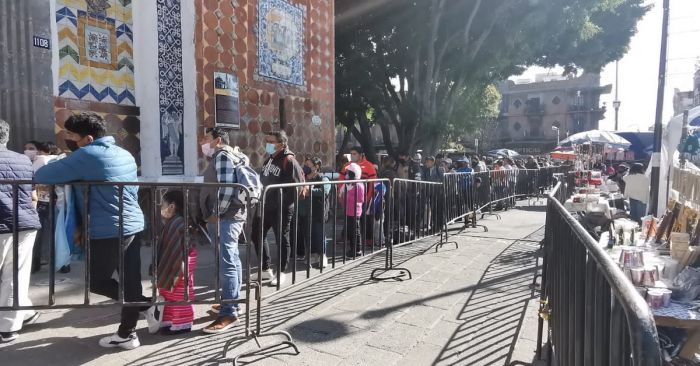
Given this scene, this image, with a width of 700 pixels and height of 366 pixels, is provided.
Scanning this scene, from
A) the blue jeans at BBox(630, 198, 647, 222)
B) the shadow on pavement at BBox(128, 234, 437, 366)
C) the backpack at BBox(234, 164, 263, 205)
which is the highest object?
the backpack at BBox(234, 164, 263, 205)

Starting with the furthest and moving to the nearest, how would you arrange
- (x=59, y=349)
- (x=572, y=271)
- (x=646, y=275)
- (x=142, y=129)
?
(x=142, y=129) < (x=59, y=349) < (x=646, y=275) < (x=572, y=271)

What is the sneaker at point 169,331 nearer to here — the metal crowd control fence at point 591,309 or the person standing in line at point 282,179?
the person standing in line at point 282,179

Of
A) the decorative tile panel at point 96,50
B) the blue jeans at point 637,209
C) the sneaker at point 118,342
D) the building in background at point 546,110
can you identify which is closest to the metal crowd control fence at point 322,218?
the sneaker at point 118,342

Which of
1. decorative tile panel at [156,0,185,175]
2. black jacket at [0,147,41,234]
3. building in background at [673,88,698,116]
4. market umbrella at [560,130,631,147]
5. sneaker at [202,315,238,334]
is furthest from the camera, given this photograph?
market umbrella at [560,130,631,147]

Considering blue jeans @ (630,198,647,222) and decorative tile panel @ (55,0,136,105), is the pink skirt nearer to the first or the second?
decorative tile panel @ (55,0,136,105)

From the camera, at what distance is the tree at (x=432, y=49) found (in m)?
15.6

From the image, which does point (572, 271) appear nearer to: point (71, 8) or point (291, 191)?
point (291, 191)

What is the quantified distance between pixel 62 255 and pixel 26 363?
74 centimetres

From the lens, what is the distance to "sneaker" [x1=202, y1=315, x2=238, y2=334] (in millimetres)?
3885

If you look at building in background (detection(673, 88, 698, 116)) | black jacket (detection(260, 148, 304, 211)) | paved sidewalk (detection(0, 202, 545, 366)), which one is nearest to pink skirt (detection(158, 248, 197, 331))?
paved sidewalk (detection(0, 202, 545, 366))

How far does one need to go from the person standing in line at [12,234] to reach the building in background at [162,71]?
8.85ft

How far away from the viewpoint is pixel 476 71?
1639cm

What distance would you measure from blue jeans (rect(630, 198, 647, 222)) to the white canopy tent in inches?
62.9

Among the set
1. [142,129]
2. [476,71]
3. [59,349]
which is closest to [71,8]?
[142,129]
